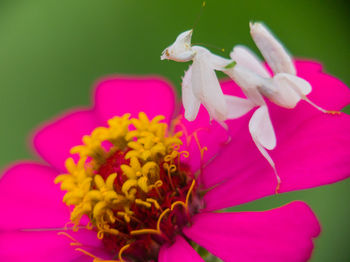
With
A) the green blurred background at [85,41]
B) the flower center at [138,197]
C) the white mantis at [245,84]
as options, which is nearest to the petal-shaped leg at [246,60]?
the white mantis at [245,84]

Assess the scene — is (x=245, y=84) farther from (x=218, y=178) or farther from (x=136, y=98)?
(x=136, y=98)

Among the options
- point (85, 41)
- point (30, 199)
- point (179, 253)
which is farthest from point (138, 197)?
point (85, 41)

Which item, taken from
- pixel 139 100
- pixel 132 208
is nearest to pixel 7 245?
pixel 132 208

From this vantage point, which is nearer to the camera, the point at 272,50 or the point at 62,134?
the point at 272,50

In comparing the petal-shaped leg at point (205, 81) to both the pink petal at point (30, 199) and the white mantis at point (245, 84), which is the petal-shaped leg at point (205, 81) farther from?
the pink petal at point (30, 199)

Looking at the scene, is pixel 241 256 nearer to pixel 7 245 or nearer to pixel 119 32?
pixel 7 245

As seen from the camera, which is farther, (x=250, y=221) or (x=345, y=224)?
(x=345, y=224)
